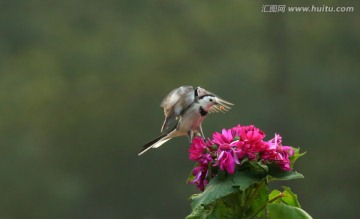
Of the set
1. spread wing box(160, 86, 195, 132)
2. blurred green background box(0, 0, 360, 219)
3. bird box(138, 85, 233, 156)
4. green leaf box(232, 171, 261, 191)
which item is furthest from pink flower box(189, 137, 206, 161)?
blurred green background box(0, 0, 360, 219)

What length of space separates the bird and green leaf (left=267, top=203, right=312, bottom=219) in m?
1.01

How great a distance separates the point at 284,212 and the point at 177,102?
1237 millimetres

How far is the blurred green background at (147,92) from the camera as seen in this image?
12.3 metres

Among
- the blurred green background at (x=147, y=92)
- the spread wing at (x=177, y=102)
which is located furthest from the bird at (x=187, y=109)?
the blurred green background at (x=147, y=92)

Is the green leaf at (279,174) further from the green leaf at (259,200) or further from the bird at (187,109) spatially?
the bird at (187,109)

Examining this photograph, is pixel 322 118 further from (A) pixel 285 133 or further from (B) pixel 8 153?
(B) pixel 8 153

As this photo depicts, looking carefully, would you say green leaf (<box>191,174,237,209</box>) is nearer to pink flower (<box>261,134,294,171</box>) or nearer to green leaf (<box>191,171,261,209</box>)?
green leaf (<box>191,171,261,209</box>)

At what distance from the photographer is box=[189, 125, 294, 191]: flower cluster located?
2.04 meters

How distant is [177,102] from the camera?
326cm

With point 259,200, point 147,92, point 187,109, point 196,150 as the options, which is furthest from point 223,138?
point 147,92

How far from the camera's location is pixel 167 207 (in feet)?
39.1

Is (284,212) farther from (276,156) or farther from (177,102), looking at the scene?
(177,102)

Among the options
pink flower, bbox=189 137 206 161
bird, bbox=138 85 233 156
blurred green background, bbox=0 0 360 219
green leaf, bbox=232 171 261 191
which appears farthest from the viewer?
blurred green background, bbox=0 0 360 219

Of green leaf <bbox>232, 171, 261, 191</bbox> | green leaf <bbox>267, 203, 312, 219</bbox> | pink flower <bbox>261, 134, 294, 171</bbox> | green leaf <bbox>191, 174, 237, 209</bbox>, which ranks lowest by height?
green leaf <bbox>267, 203, 312, 219</bbox>
